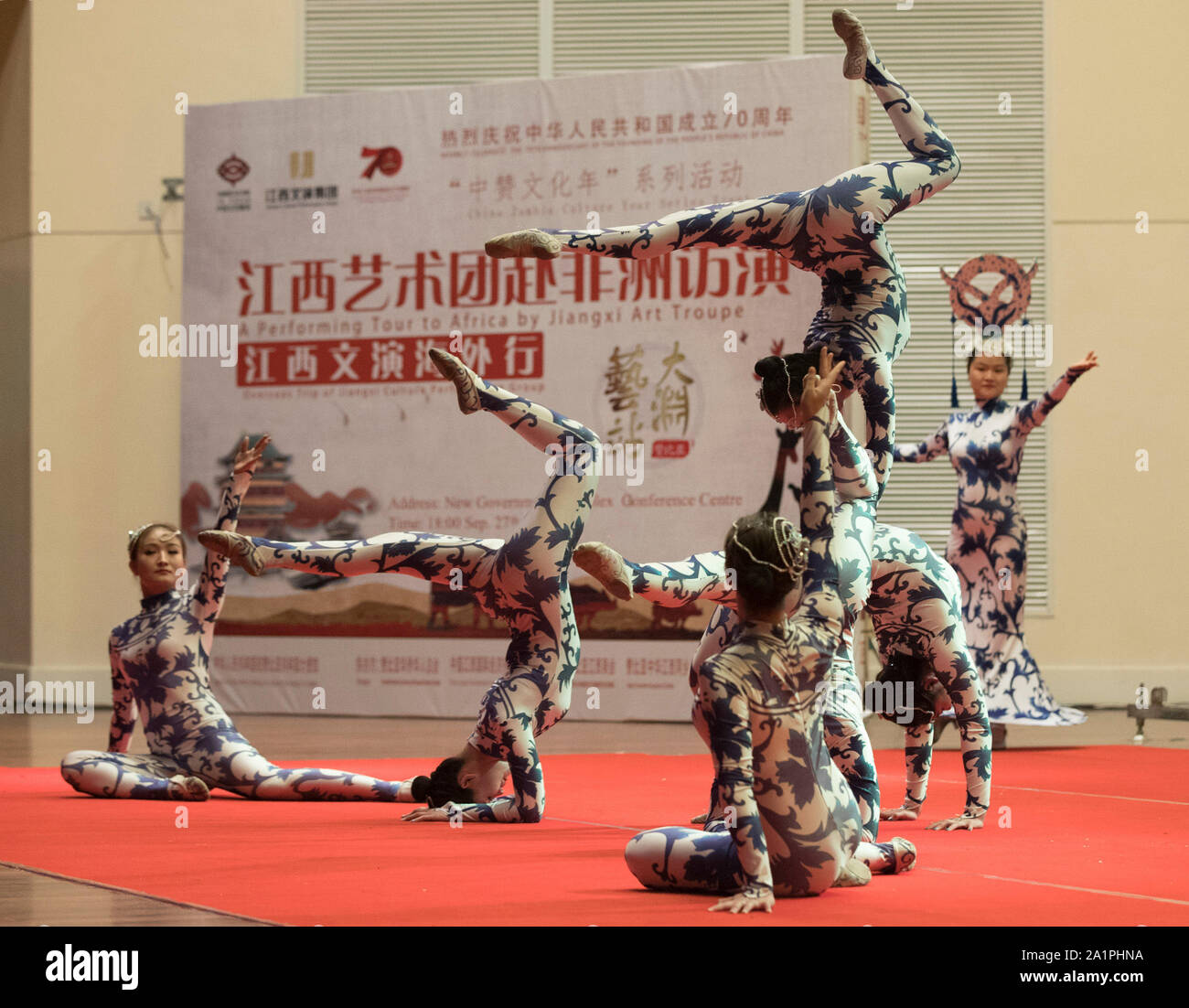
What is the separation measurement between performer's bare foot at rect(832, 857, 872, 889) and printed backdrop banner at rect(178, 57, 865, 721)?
4.82 metres

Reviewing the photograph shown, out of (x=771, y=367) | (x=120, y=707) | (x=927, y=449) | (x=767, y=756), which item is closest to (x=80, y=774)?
(x=120, y=707)

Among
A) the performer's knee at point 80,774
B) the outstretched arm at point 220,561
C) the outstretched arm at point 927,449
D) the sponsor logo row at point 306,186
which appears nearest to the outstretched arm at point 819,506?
the outstretched arm at point 220,561

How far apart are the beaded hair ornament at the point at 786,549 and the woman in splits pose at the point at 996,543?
4.01 m

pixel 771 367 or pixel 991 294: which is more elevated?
pixel 991 294

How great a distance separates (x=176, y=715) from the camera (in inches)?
193

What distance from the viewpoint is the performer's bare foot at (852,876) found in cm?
310

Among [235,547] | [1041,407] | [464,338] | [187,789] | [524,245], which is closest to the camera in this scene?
[524,245]

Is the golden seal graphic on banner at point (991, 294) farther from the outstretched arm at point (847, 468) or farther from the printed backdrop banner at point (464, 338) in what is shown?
the outstretched arm at point (847, 468)

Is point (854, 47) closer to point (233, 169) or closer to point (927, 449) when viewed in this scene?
point (927, 449)

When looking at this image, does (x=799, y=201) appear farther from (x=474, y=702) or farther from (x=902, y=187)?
(x=474, y=702)

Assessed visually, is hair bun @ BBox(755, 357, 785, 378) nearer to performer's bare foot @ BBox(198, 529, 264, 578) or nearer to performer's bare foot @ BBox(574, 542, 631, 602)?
performer's bare foot @ BBox(574, 542, 631, 602)

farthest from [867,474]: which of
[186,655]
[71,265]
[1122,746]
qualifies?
[71,265]

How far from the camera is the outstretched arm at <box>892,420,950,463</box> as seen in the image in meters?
6.47

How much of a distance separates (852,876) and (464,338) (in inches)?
225
